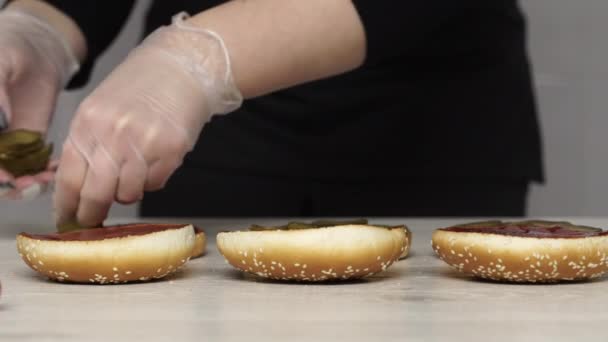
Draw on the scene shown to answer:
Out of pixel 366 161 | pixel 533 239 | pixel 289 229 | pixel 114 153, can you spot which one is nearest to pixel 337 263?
pixel 289 229

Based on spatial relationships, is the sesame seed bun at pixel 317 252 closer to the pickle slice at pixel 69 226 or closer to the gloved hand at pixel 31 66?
the pickle slice at pixel 69 226

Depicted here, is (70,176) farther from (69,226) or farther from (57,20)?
(57,20)

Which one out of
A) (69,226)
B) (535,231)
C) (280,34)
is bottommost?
(69,226)

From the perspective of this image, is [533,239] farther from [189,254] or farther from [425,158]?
[425,158]

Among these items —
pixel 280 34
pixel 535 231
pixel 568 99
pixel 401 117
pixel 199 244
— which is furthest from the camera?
pixel 568 99

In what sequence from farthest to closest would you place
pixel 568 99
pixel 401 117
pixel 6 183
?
1. pixel 568 99
2. pixel 401 117
3. pixel 6 183

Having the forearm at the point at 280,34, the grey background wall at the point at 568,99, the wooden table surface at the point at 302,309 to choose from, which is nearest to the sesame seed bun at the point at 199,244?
the wooden table surface at the point at 302,309

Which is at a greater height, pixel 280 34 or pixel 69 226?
pixel 280 34

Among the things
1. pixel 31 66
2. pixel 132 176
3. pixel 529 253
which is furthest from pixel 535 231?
pixel 31 66
